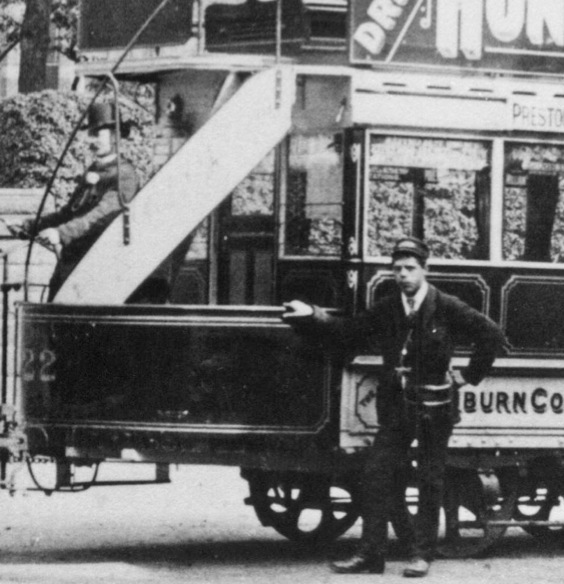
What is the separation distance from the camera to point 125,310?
11.1 m

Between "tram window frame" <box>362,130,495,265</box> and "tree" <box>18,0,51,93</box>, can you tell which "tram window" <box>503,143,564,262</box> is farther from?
"tree" <box>18,0,51,93</box>

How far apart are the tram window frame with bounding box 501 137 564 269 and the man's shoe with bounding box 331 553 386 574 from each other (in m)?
1.93

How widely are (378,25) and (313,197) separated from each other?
1.06 m

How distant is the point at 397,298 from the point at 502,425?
47.2 inches

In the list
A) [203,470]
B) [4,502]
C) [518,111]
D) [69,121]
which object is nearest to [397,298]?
[518,111]

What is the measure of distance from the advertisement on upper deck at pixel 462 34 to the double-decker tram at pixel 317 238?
1cm

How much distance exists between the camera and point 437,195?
11508 mm

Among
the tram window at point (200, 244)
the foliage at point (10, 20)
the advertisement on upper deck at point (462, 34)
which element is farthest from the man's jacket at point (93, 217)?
the foliage at point (10, 20)

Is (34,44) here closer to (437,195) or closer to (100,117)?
(100,117)

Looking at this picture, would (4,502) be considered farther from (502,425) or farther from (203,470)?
(502,425)

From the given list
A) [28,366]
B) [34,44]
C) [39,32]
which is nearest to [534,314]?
[28,366]

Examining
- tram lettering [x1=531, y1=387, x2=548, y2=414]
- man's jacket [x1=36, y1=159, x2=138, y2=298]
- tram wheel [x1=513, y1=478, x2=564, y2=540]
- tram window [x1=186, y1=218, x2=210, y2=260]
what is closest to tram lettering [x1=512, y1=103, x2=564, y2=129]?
tram lettering [x1=531, y1=387, x2=548, y2=414]

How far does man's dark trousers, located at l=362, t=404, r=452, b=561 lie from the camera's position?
11.0m

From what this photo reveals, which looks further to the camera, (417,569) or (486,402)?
(486,402)
